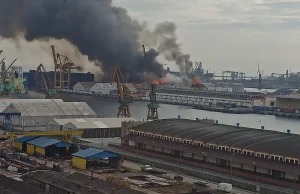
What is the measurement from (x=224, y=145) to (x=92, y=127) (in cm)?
710

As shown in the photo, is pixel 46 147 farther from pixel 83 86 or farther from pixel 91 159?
pixel 83 86

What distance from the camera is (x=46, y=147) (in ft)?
54.2

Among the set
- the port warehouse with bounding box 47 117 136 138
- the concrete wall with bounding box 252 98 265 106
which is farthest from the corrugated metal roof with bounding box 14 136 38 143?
the concrete wall with bounding box 252 98 265 106

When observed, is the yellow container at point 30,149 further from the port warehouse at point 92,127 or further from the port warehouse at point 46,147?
the port warehouse at point 92,127

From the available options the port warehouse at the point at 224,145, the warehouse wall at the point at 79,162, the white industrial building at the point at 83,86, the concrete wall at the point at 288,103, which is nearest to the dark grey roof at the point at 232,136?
the port warehouse at the point at 224,145

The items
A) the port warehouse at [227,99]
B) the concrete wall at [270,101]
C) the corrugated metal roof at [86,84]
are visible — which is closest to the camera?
the port warehouse at [227,99]

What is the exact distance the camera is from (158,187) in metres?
12.4

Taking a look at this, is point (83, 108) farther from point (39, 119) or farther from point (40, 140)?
point (40, 140)

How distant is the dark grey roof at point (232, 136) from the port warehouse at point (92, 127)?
260cm

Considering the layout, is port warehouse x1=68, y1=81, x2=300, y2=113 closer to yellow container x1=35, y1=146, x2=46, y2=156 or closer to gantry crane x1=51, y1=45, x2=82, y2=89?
gantry crane x1=51, y1=45, x2=82, y2=89

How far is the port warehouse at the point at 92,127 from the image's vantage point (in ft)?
67.1

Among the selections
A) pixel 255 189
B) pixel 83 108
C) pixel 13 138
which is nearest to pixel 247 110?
pixel 83 108

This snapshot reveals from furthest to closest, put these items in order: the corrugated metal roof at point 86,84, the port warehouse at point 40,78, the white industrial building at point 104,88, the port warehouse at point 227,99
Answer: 1. the port warehouse at point 40,78
2. the corrugated metal roof at point 86,84
3. the white industrial building at point 104,88
4. the port warehouse at point 227,99

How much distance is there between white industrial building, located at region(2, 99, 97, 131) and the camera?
23.5 meters
